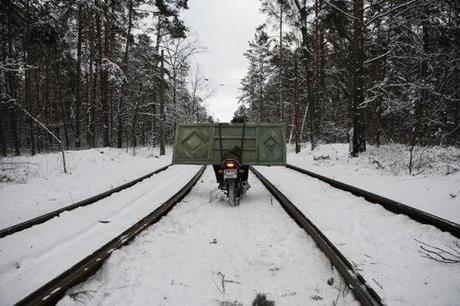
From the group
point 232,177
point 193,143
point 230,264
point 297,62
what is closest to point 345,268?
point 230,264

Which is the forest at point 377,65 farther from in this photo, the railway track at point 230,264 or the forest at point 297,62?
the railway track at point 230,264

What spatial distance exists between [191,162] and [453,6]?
9.79 m

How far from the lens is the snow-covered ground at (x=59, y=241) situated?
3393 millimetres

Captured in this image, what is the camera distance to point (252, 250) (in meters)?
4.37

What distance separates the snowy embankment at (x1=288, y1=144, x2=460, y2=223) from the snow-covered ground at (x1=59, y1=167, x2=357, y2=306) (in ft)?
10.9

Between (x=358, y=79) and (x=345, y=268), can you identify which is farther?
(x=358, y=79)

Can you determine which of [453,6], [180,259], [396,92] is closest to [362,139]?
[396,92]

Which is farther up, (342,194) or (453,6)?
(453,6)

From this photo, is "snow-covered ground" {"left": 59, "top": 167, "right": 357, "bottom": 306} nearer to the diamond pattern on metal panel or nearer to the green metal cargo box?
the green metal cargo box

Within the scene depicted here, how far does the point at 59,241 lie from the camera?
4688 mm

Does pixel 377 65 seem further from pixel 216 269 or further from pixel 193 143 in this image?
pixel 216 269

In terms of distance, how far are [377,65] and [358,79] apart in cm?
773

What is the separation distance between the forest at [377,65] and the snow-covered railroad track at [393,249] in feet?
13.5

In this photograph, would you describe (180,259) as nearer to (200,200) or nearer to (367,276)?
(367,276)
